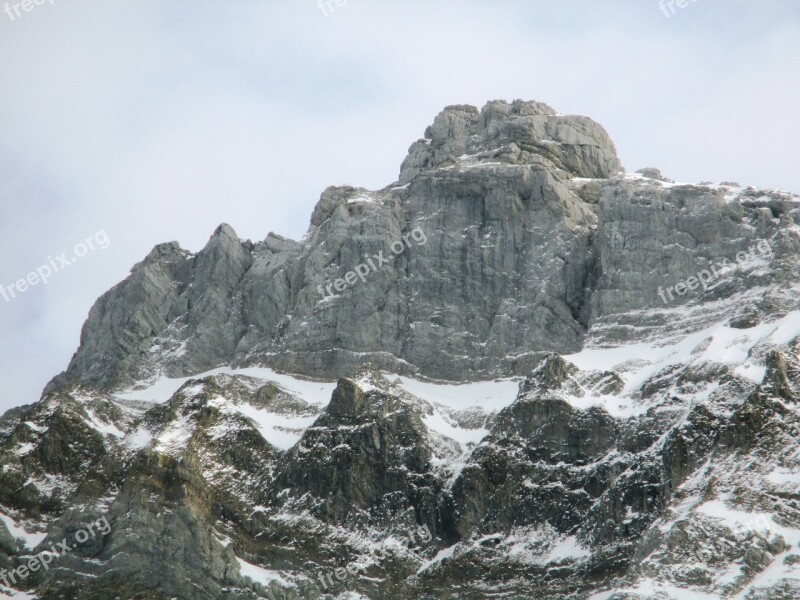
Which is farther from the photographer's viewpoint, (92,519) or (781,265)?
(781,265)

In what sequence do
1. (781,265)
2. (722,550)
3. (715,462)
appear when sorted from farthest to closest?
(781,265) → (715,462) → (722,550)

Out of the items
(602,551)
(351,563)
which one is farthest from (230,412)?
(602,551)

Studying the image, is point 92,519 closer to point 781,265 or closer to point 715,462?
point 715,462

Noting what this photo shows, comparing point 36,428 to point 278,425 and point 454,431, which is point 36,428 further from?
point 454,431

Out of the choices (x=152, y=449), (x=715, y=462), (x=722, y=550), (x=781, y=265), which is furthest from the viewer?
(x=781, y=265)

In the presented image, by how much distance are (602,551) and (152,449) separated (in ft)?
165

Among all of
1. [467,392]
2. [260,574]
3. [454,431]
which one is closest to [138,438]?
[260,574]

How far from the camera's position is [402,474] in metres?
168

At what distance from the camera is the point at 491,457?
16575 centimetres

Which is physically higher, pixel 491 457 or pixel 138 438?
pixel 138 438

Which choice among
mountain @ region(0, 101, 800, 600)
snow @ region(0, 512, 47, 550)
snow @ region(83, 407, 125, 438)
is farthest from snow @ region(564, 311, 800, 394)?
snow @ region(0, 512, 47, 550)

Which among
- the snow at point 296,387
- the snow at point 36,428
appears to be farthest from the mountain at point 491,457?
the snow at point 296,387

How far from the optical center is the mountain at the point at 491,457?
152500 millimetres

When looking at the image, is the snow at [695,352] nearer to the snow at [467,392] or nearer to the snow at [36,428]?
the snow at [467,392]
